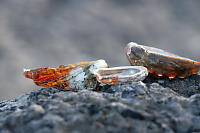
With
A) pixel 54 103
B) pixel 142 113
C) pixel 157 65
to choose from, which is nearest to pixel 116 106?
pixel 142 113

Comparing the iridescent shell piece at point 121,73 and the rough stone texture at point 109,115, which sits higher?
the iridescent shell piece at point 121,73

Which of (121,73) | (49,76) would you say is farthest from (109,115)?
(49,76)

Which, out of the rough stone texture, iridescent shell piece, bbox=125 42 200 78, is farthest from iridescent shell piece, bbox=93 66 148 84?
the rough stone texture

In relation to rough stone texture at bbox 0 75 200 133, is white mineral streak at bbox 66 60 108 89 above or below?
above

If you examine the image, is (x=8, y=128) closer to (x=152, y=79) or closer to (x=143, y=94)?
(x=143, y=94)

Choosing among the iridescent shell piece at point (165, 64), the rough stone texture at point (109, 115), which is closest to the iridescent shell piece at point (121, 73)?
the iridescent shell piece at point (165, 64)

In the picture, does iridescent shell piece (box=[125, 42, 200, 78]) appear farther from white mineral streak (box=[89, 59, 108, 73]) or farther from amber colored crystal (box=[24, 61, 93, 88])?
amber colored crystal (box=[24, 61, 93, 88])

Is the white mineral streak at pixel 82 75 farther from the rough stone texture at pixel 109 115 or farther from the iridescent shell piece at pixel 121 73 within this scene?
the rough stone texture at pixel 109 115

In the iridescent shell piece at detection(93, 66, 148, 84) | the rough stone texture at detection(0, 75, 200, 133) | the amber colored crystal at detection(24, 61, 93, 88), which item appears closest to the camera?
the rough stone texture at detection(0, 75, 200, 133)
